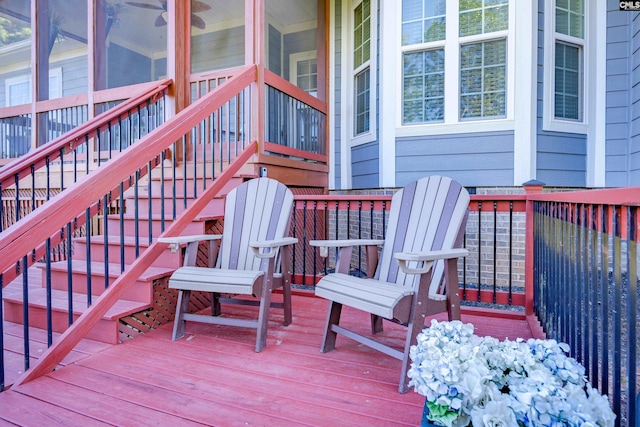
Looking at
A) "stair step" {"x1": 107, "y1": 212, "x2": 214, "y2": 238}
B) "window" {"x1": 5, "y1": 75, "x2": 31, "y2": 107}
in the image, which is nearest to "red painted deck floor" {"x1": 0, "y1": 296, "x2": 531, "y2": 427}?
"stair step" {"x1": 107, "y1": 212, "x2": 214, "y2": 238}

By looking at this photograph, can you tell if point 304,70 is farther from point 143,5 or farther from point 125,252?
point 125,252

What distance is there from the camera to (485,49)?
4473mm

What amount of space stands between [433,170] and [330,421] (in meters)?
3.70

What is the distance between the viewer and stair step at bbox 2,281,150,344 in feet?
7.68

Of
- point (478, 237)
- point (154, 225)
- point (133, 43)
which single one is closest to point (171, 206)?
point (154, 225)

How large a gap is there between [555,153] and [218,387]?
14.2 ft

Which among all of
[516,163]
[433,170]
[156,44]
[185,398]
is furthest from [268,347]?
[156,44]

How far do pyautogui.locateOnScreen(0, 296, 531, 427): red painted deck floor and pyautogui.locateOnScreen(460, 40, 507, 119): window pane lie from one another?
2.87m

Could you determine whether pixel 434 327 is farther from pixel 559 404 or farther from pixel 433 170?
pixel 433 170

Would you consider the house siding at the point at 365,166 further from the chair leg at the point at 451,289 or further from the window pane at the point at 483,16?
the chair leg at the point at 451,289

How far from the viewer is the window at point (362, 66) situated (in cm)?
536

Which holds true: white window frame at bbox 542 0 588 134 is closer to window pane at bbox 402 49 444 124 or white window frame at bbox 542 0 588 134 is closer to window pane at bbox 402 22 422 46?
window pane at bbox 402 49 444 124

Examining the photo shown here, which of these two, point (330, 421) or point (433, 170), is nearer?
point (330, 421)

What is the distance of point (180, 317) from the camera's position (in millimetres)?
2465
